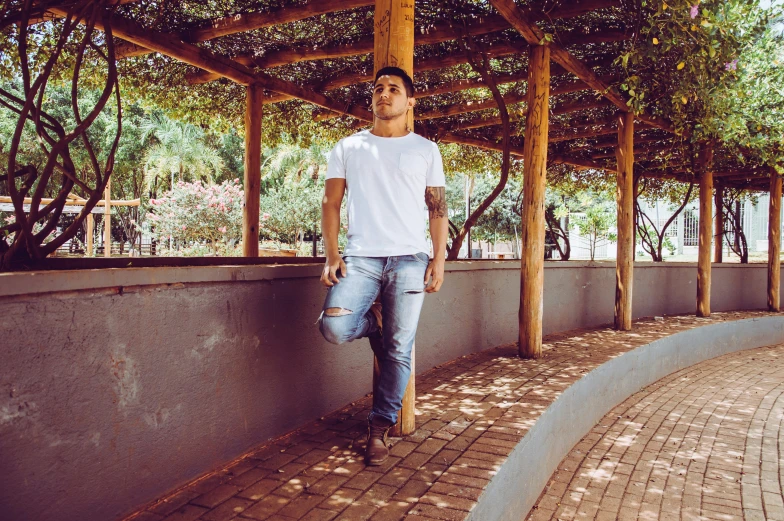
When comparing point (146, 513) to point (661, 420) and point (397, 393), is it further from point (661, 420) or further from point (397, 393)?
point (661, 420)

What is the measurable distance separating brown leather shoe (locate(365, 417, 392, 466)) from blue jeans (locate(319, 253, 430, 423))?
0.04 meters

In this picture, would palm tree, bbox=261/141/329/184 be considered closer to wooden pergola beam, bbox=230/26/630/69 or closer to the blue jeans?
wooden pergola beam, bbox=230/26/630/69

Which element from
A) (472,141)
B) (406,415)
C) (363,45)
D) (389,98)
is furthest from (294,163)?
(389,98)

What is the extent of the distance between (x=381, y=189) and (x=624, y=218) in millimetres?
5784

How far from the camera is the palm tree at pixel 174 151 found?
30.9 metres

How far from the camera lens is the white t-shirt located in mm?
3066

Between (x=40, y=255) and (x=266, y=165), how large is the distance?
31508 mm

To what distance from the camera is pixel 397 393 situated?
3160mm

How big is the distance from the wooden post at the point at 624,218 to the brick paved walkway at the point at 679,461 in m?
1.13

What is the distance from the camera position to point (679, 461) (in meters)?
4.80

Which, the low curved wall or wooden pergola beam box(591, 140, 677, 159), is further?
wooden pergola beam box(591, 140, 677, 159)

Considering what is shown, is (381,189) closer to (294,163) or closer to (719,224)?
(719,224)

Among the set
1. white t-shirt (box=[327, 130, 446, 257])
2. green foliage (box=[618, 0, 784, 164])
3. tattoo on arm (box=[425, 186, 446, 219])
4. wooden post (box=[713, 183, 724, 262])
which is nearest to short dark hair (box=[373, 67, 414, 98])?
white t-shirt (box=[327, 130, 446, 257])

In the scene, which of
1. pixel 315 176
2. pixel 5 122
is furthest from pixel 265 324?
pixel 315 176
